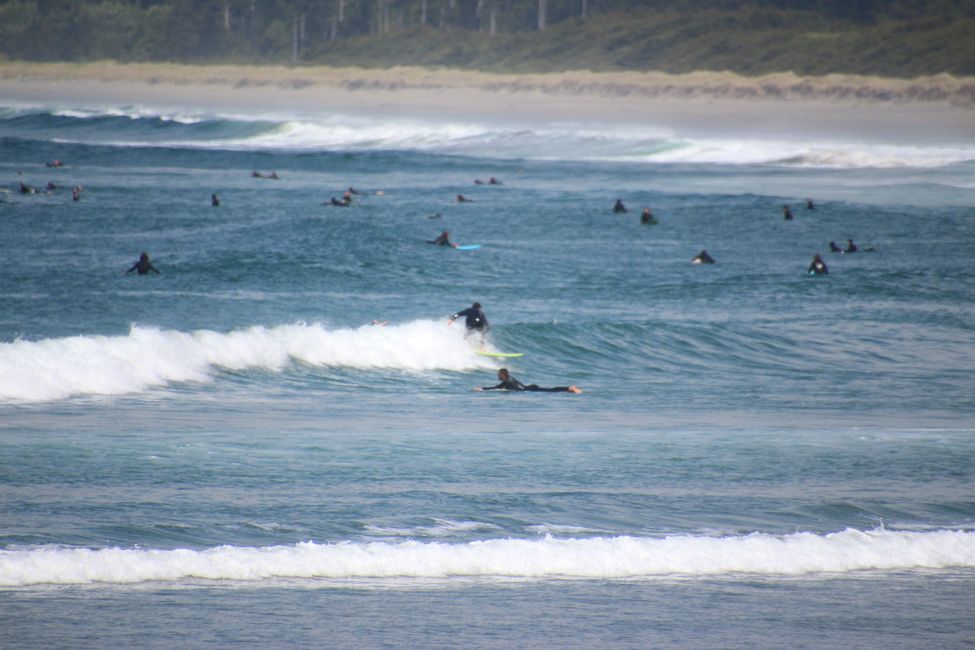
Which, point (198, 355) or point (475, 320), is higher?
point (475, 320)

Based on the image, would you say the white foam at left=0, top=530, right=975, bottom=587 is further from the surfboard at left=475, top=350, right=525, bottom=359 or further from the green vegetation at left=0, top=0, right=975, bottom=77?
the green vegetation at left=0, top=0, right=975, bottom=77

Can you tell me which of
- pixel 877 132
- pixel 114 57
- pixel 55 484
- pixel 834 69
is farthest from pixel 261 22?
pixel 55 484

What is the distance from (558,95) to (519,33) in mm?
14721

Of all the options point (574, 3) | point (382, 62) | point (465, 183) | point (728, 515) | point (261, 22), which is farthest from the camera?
point (261, 22)

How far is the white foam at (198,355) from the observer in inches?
774

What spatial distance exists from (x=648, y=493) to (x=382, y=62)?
324ft

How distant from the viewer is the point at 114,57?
13162 cm

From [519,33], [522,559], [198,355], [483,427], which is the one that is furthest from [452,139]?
[522,559]

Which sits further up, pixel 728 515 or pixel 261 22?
pixel 261 22

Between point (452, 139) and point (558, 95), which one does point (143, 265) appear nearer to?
point (452, 139)

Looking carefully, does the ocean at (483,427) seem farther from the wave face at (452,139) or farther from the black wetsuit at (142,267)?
the wave face at (452,139)

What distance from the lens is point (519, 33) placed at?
108625 mm

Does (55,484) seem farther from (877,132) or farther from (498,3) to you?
(498,3)

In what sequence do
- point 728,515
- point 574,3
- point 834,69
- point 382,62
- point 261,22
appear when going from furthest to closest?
point 261,22 → point 574,3 → point 382,62 → point 834,69 → point 728,515
